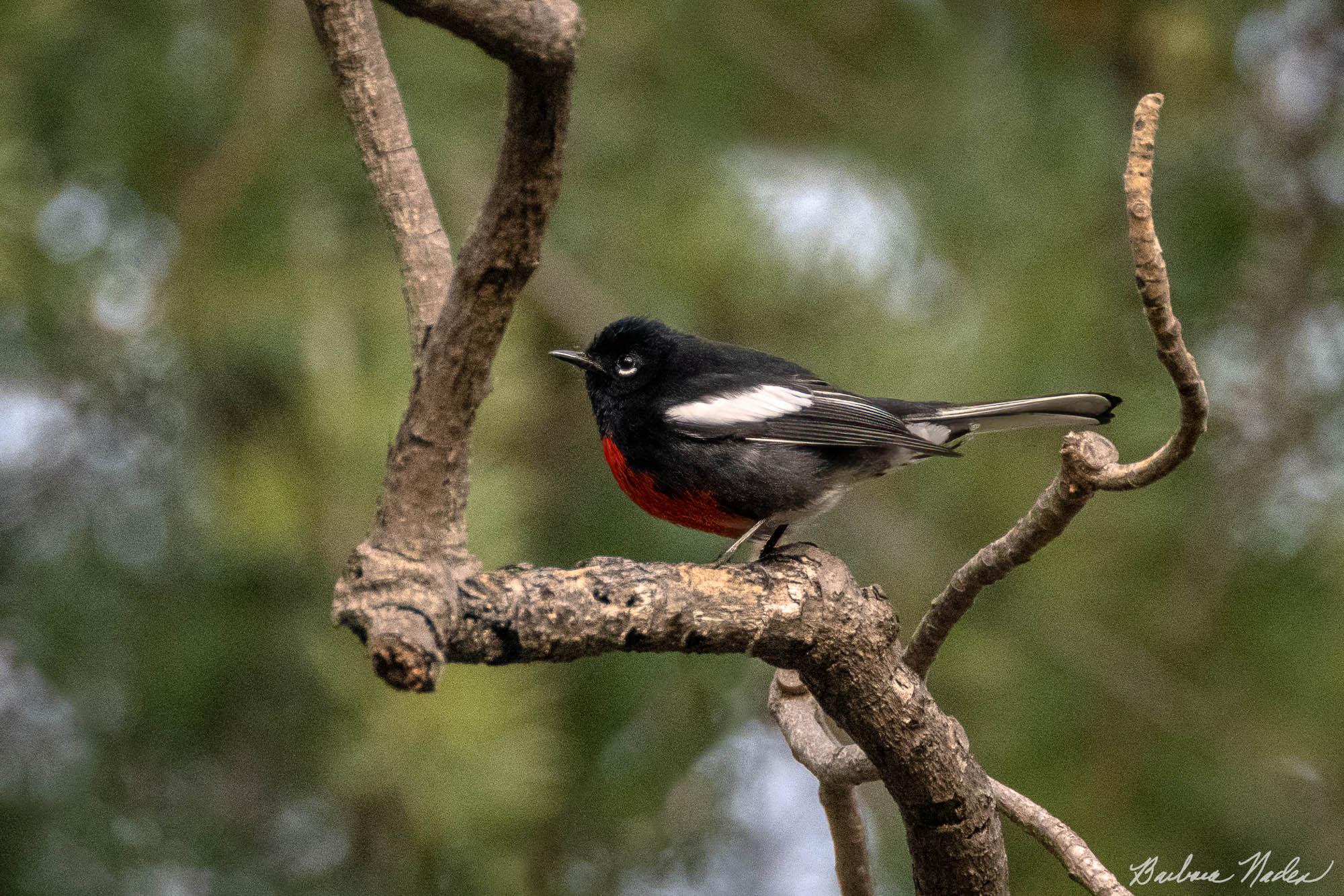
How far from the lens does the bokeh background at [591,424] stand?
3.32 meters

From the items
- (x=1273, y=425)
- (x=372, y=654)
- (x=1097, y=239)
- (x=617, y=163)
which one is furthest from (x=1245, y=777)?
(x=372, y=654)

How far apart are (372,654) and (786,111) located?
399cm

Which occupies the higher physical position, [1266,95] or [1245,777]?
[1266,95]

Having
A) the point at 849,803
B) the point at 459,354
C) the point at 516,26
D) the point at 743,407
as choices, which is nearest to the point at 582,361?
the point at 743,407

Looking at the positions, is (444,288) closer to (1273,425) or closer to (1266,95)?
(1273,425)

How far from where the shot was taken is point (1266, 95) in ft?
14.3

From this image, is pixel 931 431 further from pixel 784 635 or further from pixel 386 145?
pixel 386 145

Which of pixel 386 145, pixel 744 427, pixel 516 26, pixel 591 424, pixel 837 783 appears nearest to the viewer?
pixel 516 26

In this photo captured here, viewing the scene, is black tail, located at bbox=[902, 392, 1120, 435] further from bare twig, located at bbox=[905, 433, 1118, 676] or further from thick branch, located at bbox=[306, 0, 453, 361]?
thick branch, located at bbox=[306, 0, 453, 361]

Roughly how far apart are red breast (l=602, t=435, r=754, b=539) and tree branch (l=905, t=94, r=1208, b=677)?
0.96m

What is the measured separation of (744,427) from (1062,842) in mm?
1351

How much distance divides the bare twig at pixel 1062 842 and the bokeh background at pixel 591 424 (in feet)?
3.02

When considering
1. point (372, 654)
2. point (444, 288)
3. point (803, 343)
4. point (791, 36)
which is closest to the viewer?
point (372, 654)

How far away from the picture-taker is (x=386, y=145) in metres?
2.04
